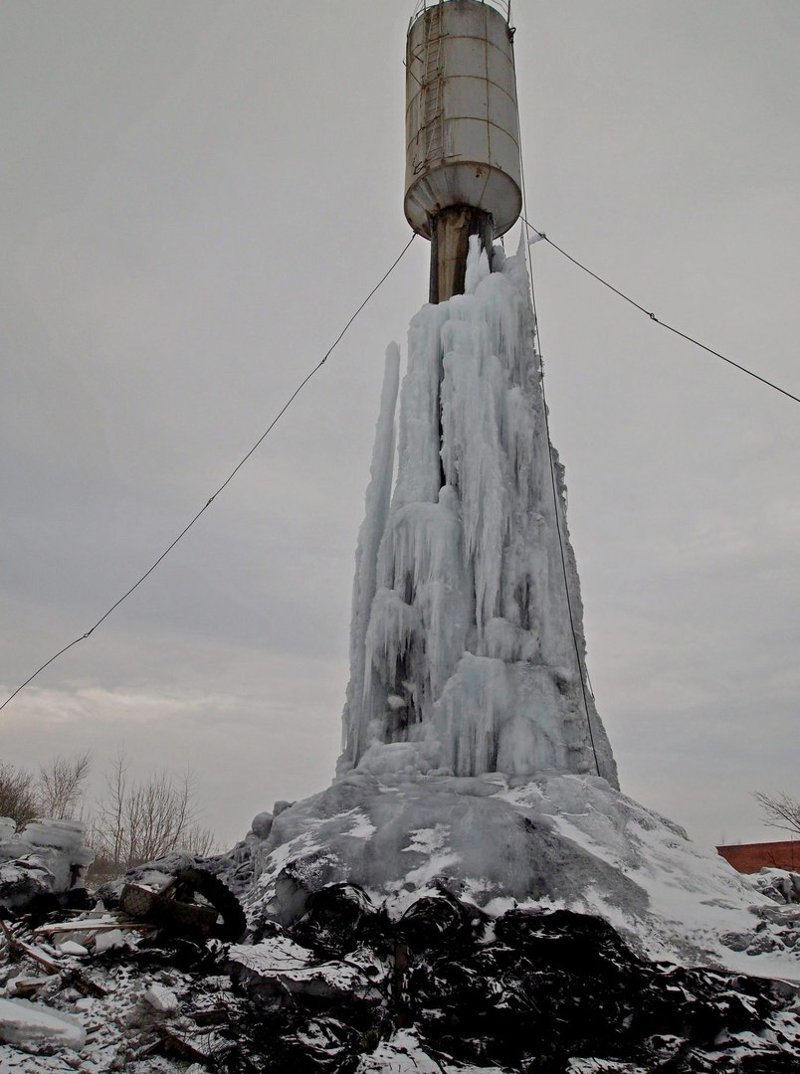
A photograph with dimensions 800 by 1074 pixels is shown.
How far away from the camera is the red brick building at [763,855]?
1984 centimetres

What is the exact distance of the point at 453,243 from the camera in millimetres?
12055

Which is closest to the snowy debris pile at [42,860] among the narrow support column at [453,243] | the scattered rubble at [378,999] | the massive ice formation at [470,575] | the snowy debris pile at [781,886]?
the scattered rubble at [378,999]

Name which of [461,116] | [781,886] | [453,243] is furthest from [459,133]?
[781,886]

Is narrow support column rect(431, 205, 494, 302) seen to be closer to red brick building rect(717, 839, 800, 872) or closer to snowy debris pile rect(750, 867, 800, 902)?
snowy debris pile rect(750, 867, 800, 902)

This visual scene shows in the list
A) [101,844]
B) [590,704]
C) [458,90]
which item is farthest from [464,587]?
[101,844]

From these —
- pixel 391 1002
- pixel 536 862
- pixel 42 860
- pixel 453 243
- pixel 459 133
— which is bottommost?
pixel 391 1002

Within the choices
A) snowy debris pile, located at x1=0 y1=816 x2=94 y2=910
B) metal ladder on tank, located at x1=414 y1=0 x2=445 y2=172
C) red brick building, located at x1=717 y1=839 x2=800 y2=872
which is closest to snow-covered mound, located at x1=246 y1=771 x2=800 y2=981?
snowy debris pile, located at x1=0 y1=816 x2=94 y2=910

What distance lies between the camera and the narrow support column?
38.7ft

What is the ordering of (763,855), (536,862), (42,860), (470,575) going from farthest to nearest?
(763,855), (470,575), (42,860), (536,862)

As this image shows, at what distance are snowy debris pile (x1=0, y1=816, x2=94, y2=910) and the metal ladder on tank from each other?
1109 centimetres

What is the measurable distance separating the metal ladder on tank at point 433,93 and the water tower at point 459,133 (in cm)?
2

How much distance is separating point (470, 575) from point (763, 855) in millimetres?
16560

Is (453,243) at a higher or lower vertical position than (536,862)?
higher

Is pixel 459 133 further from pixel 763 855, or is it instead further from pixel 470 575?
pixel 763 855
